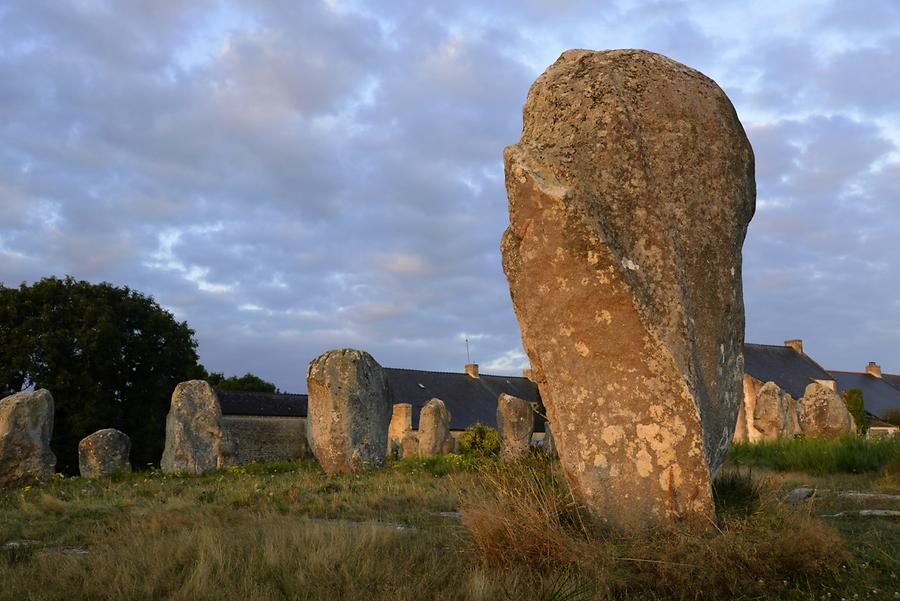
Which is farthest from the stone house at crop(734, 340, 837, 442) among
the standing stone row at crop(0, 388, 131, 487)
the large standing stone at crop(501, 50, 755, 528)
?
the large standing stone at crop(501, 50, 755, 528)

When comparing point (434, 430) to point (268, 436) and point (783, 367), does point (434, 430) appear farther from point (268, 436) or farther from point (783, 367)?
point (783, 367)

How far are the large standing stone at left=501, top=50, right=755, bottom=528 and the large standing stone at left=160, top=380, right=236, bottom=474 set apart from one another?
567 inches

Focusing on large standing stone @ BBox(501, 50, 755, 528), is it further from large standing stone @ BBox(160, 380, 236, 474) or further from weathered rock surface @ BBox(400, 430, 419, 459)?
weathered rock surface @ BBox(400, 430, 419, 459)

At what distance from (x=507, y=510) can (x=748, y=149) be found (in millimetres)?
3621

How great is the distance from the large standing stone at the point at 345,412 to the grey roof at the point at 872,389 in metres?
39.0

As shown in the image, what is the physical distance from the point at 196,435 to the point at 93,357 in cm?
1257

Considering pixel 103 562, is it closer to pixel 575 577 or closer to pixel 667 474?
pixel 575 577

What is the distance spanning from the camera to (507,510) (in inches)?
209

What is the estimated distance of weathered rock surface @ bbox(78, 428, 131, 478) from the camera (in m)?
17.5

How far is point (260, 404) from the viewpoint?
36094 millimetres

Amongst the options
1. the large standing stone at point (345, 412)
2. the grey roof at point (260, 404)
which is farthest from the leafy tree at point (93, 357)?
the large standing stone at point (345, 412)

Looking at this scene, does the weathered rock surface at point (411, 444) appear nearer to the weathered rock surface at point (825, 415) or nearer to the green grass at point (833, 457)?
the weathered rock surface at point (825, 415)

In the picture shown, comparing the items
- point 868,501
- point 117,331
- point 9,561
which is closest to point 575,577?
point 9,561

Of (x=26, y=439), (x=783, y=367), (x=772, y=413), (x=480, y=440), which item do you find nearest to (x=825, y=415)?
(x=772, y=413)
